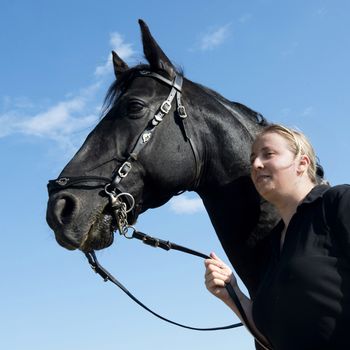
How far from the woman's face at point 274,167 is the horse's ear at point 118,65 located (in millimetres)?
2774

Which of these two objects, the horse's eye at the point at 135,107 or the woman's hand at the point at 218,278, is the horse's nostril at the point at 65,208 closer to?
the horse's eye at the point at 135,107

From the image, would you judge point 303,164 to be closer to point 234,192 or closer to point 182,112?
point 234,192

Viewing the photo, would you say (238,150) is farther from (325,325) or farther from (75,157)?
(325,325)

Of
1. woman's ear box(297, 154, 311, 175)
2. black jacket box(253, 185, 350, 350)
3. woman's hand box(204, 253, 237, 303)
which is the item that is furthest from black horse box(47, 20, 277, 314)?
black jacket box(253, 185, 350, 350)

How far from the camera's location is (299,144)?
319cm

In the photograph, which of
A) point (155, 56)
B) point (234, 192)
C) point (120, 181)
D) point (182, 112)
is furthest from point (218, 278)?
point (155, 56)

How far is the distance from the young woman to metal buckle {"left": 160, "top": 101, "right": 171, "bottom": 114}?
1882 millimetres

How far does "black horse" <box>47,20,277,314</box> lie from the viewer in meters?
4.62

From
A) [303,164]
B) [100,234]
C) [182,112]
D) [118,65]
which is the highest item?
[118,65]

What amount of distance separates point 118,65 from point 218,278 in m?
3.26

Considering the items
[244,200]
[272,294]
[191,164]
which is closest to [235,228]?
[244,200]

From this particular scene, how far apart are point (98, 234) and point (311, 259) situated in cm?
237

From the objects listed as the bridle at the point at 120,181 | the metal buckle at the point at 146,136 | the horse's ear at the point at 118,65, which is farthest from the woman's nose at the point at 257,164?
the horse's ear at the point at 118,65

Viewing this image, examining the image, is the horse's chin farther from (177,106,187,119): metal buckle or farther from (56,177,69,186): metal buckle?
(177,106,187,119): metal buckle
